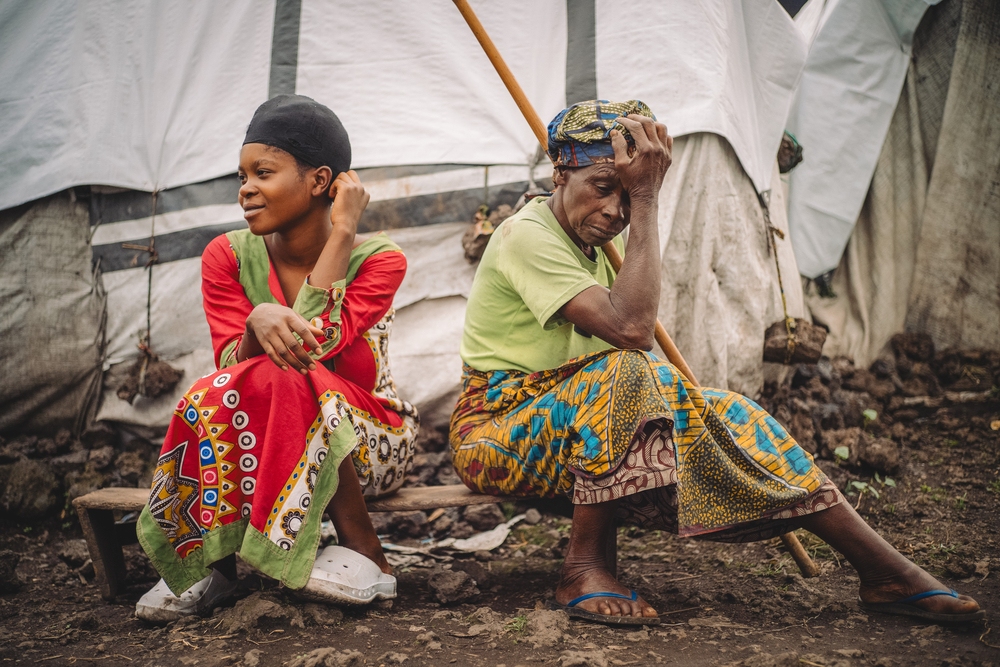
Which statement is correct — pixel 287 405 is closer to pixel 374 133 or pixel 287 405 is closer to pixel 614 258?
pixel 614 258

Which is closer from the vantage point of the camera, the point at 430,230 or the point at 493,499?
the point at 493,499

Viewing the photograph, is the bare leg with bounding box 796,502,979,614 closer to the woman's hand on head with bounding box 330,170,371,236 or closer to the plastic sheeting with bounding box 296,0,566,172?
the woman's hand on head with bounding box 330,170,371,236

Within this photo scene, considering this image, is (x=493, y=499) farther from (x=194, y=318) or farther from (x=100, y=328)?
(x=100, y=328)

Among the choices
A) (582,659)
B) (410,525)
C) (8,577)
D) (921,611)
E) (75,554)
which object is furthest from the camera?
(410,525)

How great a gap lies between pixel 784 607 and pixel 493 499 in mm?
880

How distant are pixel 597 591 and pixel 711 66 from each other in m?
2.43

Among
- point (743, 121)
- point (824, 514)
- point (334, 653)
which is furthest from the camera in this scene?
point (743, 121)

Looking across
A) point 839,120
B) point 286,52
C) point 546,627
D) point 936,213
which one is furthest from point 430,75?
point 936,213

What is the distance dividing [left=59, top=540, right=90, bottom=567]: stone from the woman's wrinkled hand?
2.40 metres

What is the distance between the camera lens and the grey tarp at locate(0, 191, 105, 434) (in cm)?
325

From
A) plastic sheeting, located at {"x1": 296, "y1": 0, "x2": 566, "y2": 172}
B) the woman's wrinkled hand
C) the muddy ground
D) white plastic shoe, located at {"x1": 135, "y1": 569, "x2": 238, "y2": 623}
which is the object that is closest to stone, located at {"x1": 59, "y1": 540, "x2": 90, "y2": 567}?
the muddy ground

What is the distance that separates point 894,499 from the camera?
2.75 m

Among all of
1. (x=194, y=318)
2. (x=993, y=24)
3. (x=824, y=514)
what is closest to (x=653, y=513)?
(x=824, y=514)

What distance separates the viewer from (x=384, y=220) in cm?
329
